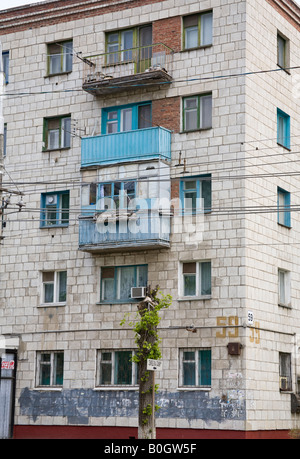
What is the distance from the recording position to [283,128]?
1287 inches

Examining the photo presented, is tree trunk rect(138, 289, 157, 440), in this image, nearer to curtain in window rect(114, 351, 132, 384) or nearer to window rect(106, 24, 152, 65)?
curtain in window rect(114, 351, 132, 384)

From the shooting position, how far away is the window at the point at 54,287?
106ft

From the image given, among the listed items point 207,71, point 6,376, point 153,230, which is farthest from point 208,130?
point 6,376

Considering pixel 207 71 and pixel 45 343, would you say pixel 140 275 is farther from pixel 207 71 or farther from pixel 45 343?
pixel 207 71

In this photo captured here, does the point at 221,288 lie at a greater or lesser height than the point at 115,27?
lesser

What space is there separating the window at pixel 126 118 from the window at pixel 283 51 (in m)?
5.38

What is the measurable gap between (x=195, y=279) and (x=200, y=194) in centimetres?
293

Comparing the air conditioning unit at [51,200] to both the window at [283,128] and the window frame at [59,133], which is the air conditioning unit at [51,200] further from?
the window at [283,128]

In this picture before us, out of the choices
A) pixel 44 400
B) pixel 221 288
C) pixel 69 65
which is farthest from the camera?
pixel 69 65

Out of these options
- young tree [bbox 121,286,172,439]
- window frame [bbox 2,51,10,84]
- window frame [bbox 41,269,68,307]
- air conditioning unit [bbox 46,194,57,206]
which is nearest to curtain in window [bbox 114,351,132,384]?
window frame [bbox 41,269,68,307]

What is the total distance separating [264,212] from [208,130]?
11.2 ft

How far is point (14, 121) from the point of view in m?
34.3

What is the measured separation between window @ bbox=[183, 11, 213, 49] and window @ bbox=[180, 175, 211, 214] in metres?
4.87

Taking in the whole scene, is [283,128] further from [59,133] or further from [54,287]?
[54,287]
